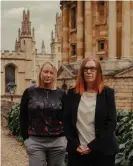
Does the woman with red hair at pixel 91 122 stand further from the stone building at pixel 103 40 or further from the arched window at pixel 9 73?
the arched window at pixel 9 73

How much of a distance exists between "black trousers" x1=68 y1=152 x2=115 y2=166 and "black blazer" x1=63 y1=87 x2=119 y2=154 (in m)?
0.06

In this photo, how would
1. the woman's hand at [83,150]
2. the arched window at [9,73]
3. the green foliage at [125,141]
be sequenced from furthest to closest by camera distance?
1. the arched window at [9,73]
2. the green foliage at [125,141]
3. the woman's hand at [83,150]

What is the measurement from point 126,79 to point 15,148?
18.4m

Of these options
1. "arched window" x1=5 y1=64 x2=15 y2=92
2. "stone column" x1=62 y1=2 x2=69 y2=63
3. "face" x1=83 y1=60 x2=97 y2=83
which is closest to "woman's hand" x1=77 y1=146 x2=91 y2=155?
"face" x1=83 y1=60 x2=97 y2=83

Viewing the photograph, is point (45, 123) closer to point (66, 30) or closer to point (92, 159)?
point (92, 159)

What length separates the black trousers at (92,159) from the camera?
4.41 metres

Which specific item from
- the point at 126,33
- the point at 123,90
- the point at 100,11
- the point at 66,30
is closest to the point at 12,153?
the point at 123,90

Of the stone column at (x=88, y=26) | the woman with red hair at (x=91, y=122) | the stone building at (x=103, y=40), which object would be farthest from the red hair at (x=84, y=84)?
the stone column at (x=88, y=26)

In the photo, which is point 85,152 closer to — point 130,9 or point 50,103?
point 50,103

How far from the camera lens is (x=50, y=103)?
508 centimetres

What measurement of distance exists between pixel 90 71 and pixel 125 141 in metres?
3.06

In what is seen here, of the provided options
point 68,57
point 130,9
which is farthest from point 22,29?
point 130,9

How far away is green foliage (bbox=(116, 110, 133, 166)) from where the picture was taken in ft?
21.6

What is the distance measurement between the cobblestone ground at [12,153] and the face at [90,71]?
5897 millimetres
